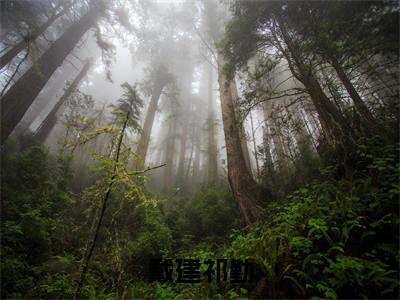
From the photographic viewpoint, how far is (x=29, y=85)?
6.66 metres

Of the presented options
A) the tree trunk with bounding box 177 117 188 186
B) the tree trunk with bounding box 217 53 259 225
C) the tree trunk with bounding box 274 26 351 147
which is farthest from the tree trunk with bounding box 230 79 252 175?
the tree trunk with bounding box 177 117 188 186

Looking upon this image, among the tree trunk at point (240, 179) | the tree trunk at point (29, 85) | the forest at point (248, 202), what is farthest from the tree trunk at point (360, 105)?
the tree trunk at point (29, 85)

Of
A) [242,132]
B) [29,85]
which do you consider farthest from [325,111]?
[29,85]

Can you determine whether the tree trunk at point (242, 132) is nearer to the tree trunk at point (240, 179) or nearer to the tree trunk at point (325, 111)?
the tree trunk at point (240, 179)

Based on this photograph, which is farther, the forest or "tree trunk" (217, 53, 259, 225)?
"tree trunk" (217, 53, 259, 225)

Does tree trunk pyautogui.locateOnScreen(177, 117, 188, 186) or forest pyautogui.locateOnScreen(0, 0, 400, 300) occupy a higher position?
tree trunk pyautogui.locateOnScreen(177, 117, 188, 186)

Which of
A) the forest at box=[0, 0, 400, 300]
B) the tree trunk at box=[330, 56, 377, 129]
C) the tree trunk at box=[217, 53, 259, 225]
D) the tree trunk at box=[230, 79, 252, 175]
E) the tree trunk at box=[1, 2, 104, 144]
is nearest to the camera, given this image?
the forest at box=[0, 0, 400, 300]

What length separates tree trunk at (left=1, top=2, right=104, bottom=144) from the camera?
5.95m

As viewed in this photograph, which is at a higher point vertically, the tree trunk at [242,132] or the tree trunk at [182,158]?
the tree trunk at [182,158]

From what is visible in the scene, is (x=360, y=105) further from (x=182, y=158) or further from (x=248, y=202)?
(x=182, y=158)

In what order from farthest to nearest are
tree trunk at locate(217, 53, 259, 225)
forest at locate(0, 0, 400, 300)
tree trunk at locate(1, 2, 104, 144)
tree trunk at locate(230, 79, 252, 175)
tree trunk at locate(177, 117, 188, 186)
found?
tree trunk at locate(177, 117, 188, 186) → tree trunk at locate(230, 79, 252, 175) → tree trunk at locate(1, 2, 104, 144) → tree trunk at locate(217, 53, 259, 225) → forest at locate(0, 0, 400, 300)

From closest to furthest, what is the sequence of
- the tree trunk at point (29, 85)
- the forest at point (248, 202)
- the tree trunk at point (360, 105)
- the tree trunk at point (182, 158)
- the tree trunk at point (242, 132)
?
the forest at point (248, 202) < the tree trunk at point (360, 105) < the tree trunk at point (29, 85) < the tree trunk at point (242, 132) < the tree trunk at point (182, 158)

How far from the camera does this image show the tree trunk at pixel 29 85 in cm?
595

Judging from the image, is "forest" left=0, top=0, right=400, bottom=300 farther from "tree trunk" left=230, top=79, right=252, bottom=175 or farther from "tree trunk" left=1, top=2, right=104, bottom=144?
"tree trunk" left=230, top=79, right=252, bottom=175
